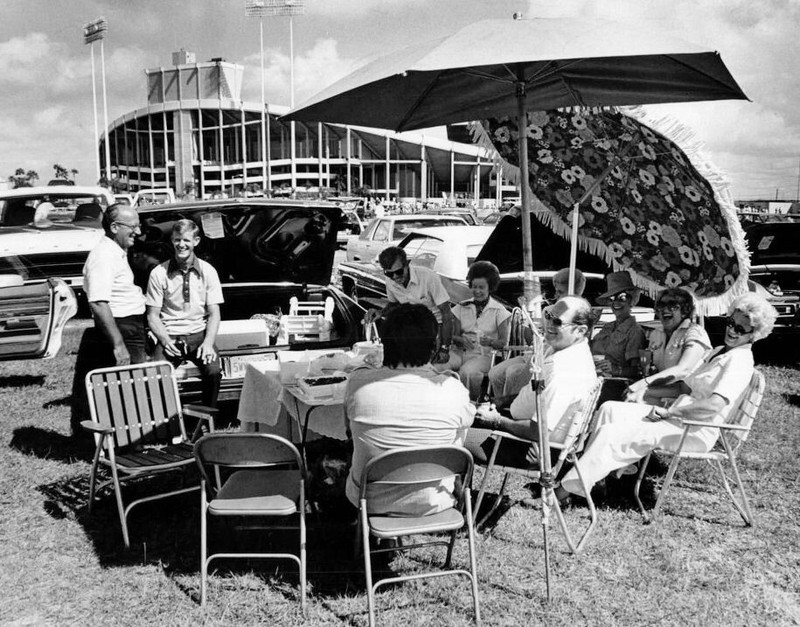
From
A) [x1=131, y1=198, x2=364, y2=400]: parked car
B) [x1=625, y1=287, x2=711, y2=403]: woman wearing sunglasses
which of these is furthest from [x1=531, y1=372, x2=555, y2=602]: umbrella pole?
[x1=131, y1=198, x2=364, y2=400]: parked car

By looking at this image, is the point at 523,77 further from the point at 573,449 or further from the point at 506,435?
the point at 573,449

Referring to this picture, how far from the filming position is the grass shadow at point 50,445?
210 inches

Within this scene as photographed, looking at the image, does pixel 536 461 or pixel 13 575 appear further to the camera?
pixel 536 461

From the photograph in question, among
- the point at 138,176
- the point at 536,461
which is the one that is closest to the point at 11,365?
the point at 536,461

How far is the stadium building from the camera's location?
234 ft

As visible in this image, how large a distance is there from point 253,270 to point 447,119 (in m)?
2.65

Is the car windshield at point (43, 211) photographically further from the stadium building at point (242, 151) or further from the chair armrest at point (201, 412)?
the stadium building at point (242, 151)

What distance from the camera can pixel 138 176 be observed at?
293 feet

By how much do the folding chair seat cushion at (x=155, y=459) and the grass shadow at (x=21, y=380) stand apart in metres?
3.75

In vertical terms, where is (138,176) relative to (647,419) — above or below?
above

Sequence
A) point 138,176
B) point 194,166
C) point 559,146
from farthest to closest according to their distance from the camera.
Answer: point 138,176 → point 194,166 → point 559,146

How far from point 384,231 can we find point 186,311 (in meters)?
10.9

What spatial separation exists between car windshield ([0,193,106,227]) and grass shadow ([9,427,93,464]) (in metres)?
5.80

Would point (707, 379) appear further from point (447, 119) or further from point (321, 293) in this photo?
point (321, 293)
